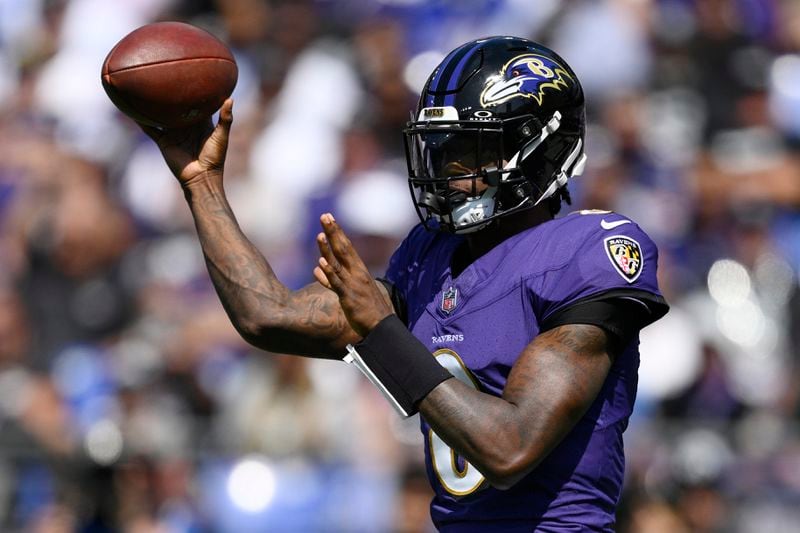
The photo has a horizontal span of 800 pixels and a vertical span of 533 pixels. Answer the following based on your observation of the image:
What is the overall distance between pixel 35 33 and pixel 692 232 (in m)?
4.38

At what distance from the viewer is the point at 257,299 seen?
3033 mm

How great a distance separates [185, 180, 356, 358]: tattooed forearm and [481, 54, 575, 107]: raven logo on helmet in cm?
64

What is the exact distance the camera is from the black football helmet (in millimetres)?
2930

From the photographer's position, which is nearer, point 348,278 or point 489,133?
point 348,278

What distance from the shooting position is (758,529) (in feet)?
16.9

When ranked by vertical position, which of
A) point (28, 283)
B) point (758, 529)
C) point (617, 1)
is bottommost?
point (758, 529)

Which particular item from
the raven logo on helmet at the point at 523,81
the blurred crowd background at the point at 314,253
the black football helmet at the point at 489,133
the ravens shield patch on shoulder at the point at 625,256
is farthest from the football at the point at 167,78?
the blurred crowd background at the point at 314,253

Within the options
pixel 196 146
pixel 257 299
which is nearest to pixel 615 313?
pixel 257 299

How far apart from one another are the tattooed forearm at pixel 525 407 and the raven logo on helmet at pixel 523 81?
0.63 m

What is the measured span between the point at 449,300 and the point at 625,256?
0.43 metres

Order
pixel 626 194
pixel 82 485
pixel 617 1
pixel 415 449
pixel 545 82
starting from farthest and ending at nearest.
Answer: pixel 617 1, pixel 626 194, pixel 415 449, pixel 82 485, pixel 545 82

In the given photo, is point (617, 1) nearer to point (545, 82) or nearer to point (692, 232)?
point (692, 232)

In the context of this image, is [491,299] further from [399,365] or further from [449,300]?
[399,365]

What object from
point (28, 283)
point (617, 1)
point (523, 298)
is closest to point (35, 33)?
point (28, 283)
